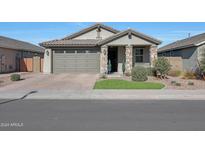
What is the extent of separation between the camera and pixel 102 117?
840 centimetres

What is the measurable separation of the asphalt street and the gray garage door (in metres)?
15.4

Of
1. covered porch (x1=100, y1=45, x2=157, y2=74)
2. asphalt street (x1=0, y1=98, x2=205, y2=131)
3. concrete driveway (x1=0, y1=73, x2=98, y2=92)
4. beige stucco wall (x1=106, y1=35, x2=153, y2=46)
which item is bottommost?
asphalt street (x1=0, y1=98, x2=205, y2=131)

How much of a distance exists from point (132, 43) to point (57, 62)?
8.10 m

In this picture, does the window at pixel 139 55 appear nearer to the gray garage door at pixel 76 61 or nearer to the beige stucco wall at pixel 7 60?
the gray garage door at pixel 76 61

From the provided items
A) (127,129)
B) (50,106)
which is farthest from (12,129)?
(50,106)

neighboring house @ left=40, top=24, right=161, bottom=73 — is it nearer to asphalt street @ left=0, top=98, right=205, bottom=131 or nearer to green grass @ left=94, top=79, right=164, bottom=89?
green grass @ left=94, top=79, right=164, bottom=89

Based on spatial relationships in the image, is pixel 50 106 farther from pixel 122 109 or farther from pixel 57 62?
pixel 57 62

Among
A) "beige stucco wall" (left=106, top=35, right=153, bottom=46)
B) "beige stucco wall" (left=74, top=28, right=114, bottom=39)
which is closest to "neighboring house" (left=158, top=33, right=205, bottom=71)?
"beige stucco wall" (left=106, top=35, right=153, bottom=46)

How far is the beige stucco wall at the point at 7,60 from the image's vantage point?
29.7 m

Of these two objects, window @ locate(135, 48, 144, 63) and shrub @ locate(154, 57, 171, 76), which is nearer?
shrub @ locate(154, 57, 171, 76)

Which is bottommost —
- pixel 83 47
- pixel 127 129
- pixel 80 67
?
pixel 127 129

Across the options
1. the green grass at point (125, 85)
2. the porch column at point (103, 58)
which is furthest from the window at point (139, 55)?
the green grass at point (125, 85)

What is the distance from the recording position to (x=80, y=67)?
26.4 m

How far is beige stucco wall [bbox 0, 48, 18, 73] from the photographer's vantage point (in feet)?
97.5
